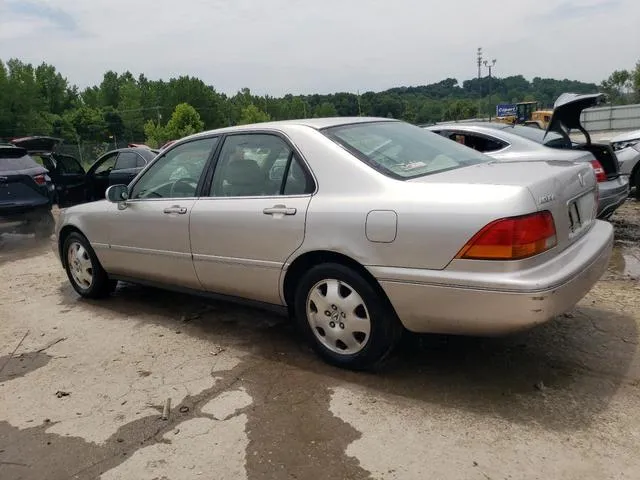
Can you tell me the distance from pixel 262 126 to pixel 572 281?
2288mm

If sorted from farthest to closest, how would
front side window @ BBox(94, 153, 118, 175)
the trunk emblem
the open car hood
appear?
front side window @ BBox(94, 153, 118, 175), the open car hood, the trunk emblem

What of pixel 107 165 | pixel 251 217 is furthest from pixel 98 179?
pixel 251 217

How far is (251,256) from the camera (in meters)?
3.72

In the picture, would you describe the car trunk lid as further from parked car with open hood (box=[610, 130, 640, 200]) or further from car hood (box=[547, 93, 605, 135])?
parked car with open hood (box=[610, 130, 640, 200])

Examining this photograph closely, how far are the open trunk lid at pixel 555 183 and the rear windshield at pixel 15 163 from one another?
26.9 ft

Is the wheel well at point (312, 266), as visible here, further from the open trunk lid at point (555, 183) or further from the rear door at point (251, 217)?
the open trunk lid at point (555, 183)

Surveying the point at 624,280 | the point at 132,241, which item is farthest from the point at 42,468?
the point at 624,280

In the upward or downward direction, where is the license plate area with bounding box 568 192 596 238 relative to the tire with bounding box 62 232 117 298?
upward

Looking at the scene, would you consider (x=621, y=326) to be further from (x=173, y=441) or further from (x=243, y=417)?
(x=173, y=441)

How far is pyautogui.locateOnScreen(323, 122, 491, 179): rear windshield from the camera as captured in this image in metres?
3.38

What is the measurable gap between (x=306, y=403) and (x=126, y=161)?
872 centimetres

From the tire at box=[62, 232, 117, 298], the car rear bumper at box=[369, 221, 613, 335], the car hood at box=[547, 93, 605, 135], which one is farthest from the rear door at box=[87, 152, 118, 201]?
the car rear bumper at box=[369, 221, 613, 335]

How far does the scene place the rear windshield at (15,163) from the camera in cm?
908

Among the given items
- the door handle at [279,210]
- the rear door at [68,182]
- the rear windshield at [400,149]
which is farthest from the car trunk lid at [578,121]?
the rear door at [68,182]
